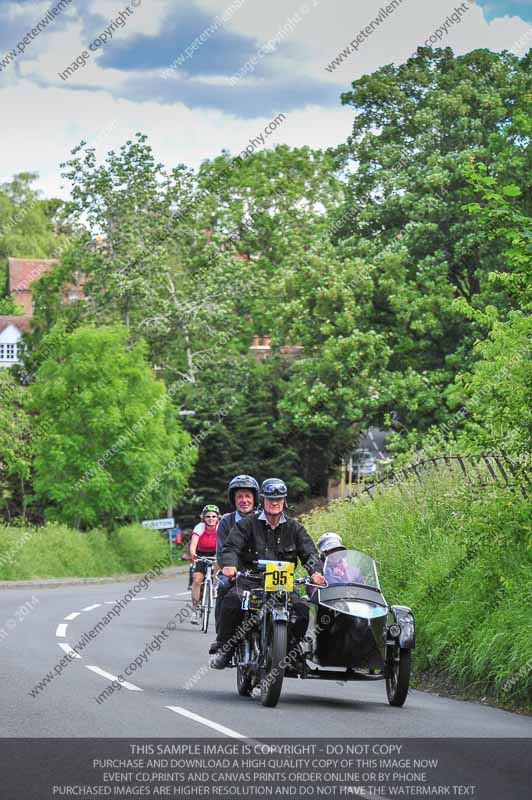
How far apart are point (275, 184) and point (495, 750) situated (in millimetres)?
54704

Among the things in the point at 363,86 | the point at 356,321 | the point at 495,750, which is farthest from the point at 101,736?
the point at 363,86

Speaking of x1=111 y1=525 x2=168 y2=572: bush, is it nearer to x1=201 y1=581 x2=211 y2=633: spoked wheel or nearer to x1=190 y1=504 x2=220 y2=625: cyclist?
x1=201 y1=581 x2=211 y2=633: spoked wheel

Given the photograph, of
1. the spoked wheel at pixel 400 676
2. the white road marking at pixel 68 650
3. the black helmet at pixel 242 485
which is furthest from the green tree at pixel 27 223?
the spoked wheel at pixel 400 676

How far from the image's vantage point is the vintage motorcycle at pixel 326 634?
478 inches

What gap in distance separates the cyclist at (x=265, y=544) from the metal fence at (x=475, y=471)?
9.53 ft

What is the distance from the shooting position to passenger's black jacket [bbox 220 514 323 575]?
1267 centimetres

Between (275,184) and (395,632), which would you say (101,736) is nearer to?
(395,632)

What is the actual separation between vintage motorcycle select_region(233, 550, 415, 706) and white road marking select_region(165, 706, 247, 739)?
2.72ft

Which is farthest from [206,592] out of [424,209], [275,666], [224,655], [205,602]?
[424,209]

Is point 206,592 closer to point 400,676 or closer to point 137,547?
point 400,676

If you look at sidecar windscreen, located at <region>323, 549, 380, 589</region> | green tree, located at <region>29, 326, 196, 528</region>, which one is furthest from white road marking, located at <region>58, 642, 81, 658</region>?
green tree, located at <region>29, 326, 196, 528</region>

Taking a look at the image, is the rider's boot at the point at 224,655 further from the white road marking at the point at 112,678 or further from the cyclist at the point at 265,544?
the white road marking at the point at 112,678

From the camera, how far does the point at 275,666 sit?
38.6ft

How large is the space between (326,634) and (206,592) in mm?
11373
